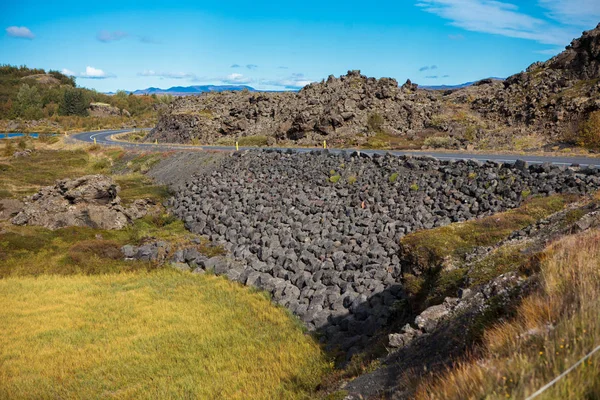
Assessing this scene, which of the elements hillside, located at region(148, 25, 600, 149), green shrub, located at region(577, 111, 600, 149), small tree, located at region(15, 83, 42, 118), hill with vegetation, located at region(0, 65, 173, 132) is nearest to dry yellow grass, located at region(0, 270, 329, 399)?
hillside, located at region(148, 25, 600, 149)

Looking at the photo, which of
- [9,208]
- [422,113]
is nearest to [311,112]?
[422,113]

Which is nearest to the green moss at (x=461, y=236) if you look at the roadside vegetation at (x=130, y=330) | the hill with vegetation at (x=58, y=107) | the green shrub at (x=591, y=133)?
the roadside vegetation at (x=130, y=330)

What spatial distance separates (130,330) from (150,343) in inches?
49.5

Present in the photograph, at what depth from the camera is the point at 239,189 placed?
2625 cm

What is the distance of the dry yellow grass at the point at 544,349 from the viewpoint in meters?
3.53

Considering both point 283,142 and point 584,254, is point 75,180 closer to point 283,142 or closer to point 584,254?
point 283,142

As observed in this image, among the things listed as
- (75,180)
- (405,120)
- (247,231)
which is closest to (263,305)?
(247,231)

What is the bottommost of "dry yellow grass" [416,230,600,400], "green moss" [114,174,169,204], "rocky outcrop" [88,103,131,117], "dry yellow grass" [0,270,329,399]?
"dry yellow grass" [0,270,329,399]

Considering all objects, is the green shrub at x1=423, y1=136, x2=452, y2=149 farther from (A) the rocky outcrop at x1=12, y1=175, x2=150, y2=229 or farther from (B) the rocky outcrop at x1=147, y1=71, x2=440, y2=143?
(A) the rocky outcrop at x1=12, y1=175, x2=150, y2=229

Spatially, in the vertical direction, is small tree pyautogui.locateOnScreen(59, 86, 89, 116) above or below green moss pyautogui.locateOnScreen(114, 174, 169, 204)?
above

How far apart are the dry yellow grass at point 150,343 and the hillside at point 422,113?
83.5ft

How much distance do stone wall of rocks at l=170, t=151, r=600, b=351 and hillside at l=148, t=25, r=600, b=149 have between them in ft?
47.0

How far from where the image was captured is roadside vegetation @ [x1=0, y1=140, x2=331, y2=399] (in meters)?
9.76

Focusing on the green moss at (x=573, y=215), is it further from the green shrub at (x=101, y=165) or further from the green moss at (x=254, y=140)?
the green shrub at (x=101, y=165)
